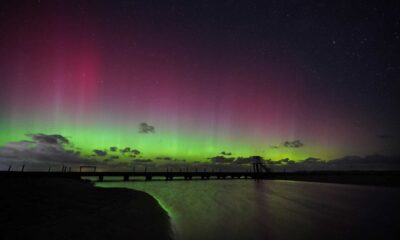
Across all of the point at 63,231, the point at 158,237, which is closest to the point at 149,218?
the point at 158,237


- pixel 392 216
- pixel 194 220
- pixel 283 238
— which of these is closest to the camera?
pixel 283 238

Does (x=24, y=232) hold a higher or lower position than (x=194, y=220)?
higher

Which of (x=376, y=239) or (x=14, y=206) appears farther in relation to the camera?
(x=14, y=206)

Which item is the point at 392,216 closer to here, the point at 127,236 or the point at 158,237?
the point at 158,237

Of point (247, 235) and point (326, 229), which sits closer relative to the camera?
point (247, 235)

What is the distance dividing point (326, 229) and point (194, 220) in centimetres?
737

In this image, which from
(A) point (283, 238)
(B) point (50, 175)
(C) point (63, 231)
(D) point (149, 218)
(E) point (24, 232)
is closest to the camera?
(E) point (24, 232)

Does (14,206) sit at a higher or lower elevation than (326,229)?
higher

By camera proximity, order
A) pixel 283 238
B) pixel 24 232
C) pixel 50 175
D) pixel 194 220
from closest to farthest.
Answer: pixel 24 232 < pixel 283 238 < pixel 194 220 < pixel 50 175

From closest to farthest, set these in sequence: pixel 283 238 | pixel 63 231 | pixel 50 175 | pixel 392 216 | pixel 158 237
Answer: pixel 63 231 < pixel 158 237 < pixel 283 238 < pixel 392 216 < pixel 50 175

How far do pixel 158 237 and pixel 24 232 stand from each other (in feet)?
16.0

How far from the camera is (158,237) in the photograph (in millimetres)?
9953

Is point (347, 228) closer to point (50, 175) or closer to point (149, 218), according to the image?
point (149, 218)

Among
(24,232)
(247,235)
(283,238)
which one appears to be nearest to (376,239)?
(283,238)
